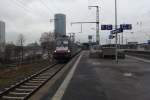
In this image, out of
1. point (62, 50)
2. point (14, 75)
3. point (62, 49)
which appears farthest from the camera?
point (62, 49)

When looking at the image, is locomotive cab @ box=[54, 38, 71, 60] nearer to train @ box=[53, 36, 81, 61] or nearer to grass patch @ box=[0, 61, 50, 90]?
train @ box=[53, 36, 81, 61]

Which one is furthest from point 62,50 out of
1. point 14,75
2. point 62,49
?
point 14,75

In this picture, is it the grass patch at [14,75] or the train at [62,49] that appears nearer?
the grass patch at [14,75]

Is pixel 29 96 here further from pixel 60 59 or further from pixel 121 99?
pixel 60 59

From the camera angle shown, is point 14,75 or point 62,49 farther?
point 62,49

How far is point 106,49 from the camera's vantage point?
162 feet

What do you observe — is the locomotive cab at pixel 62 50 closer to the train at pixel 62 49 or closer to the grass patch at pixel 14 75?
the train at pixel 62 49

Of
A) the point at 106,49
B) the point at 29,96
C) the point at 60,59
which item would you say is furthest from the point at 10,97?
the point at 106,49

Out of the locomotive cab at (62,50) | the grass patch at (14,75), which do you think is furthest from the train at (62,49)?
the grass patch at (14,75)

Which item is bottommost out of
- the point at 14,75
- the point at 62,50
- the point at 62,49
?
the point at 14,75

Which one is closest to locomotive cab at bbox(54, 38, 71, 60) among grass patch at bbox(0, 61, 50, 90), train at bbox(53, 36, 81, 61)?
train at bbox(53, 36, 81, 61)

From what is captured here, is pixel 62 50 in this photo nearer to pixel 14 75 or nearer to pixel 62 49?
pixel 62 49

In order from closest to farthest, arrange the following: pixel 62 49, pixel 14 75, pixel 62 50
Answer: pixel 14 75
pixel 62 50
pixel 62 49

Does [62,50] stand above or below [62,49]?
below
